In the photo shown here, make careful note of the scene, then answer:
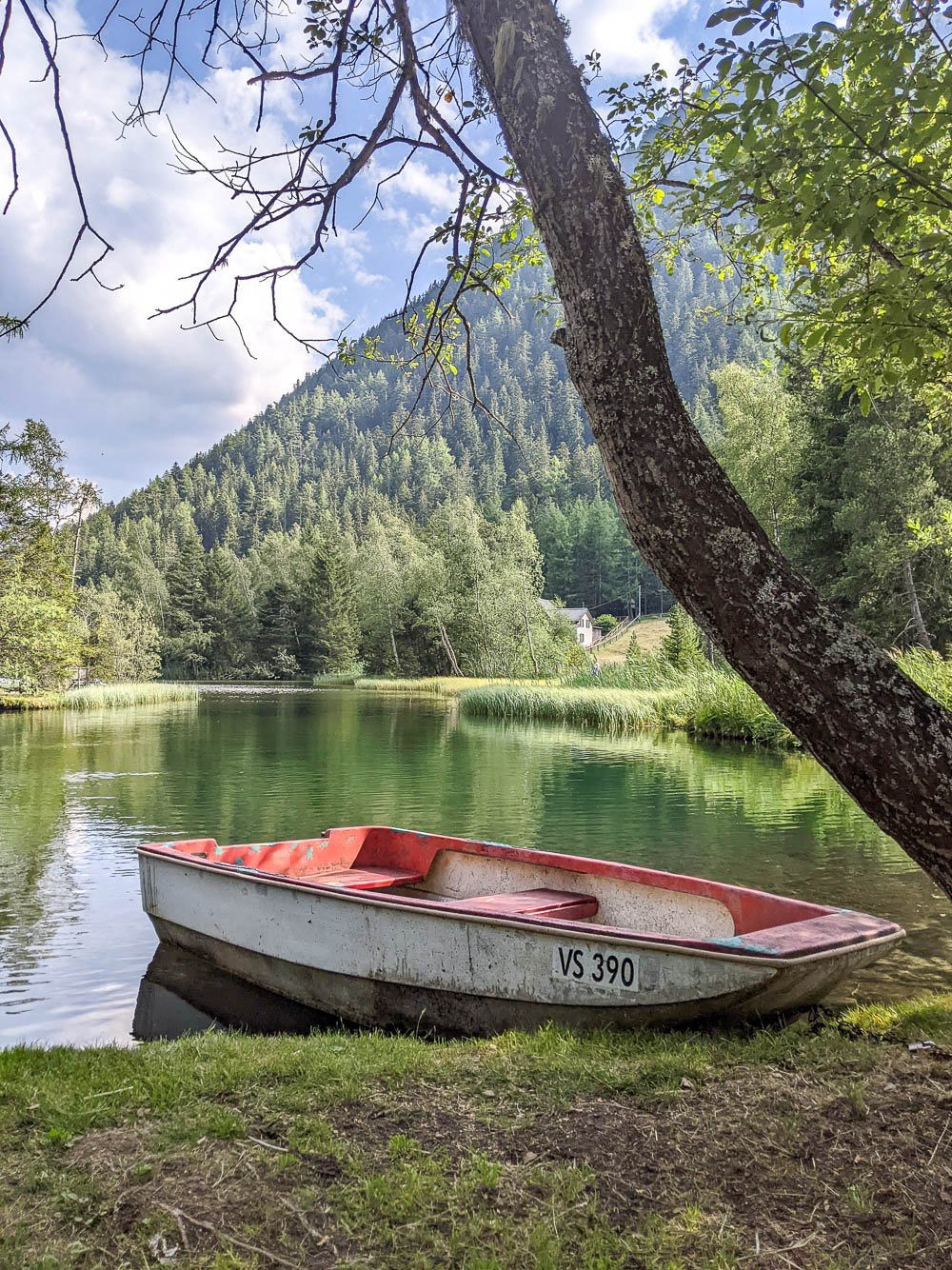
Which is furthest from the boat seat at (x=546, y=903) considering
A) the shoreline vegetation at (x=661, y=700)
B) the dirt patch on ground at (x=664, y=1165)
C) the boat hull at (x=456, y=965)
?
the shoreline vegetation at (x=661, y=700)

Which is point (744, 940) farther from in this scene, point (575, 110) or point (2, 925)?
point (2, 925)

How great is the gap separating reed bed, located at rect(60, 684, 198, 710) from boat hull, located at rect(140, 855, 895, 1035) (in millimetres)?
33582

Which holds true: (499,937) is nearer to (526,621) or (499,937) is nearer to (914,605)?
(914,605)

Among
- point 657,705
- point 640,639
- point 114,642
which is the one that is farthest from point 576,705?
point 640,639

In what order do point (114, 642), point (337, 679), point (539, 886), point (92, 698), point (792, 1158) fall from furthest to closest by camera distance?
point (337, 679) < point (114, 642) < point (92, 698) < point (539, 886) < point (792, 1158)

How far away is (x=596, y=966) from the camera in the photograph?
471 centimetres

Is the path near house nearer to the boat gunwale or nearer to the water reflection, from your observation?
the water reflection

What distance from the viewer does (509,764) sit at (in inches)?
731

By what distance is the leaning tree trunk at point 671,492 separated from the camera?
219 cm

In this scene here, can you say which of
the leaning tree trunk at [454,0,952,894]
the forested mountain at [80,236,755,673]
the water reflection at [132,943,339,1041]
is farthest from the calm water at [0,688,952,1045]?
the forested mountain at [80,236,755,673]

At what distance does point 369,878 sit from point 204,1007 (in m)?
1.71

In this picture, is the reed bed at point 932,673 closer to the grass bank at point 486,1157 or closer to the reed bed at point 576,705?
the reed bed at point 576,705

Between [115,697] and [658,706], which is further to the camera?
[115,697]

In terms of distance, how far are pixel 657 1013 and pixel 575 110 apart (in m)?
4.09
